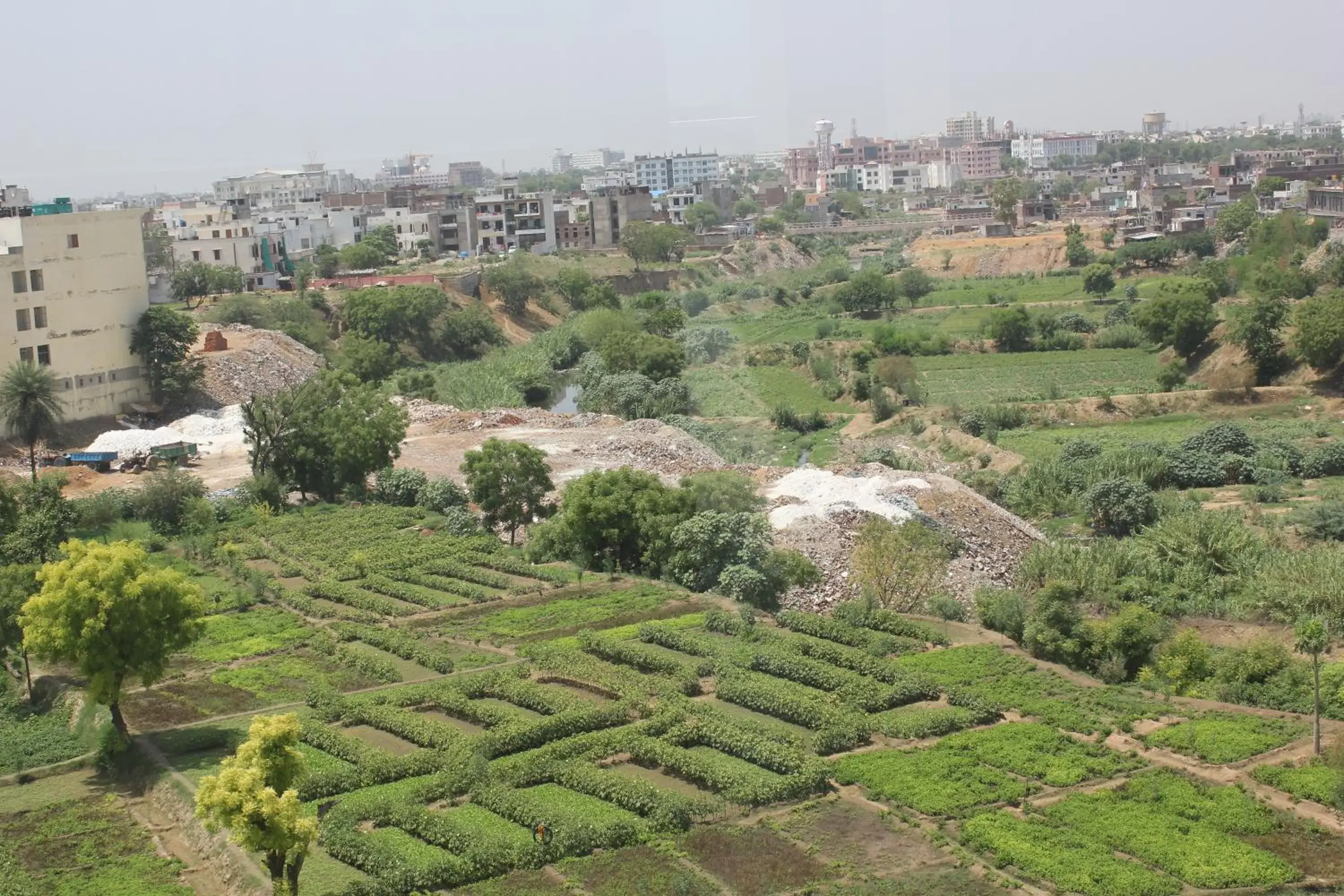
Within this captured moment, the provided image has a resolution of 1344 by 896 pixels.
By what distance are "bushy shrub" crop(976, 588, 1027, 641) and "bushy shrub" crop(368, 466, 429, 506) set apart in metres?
8.80

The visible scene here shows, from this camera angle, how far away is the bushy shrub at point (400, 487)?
20.8 m

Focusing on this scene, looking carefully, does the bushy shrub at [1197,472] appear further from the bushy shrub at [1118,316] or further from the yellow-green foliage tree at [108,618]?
the yellow-green foliage tree at [108,618]

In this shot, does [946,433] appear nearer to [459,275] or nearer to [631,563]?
[631,563]

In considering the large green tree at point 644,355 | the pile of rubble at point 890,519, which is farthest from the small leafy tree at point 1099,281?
the pile of rubble at point 890,519

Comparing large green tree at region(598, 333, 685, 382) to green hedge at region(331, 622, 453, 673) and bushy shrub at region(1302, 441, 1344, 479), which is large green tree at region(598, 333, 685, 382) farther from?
green hedge at region(331, 622, 453, 673)

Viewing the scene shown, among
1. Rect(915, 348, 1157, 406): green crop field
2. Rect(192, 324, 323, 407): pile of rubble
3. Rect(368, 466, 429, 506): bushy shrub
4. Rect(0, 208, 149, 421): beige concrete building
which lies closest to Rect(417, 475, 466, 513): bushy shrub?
Rect(368, 466, 429, 506): bushy shrub

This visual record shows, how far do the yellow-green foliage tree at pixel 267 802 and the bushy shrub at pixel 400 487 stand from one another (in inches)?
464

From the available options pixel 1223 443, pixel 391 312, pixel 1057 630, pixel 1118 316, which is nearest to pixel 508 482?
pixel 1057 630

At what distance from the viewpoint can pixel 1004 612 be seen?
46.7 feet

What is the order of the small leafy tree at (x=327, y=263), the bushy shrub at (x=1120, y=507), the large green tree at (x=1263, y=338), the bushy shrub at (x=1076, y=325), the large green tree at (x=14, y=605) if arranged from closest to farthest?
the large green tree at (x=14, y=605), the bushy shrub at (x=1120, y=507), the large green tree at (x=1263, y=338), the bushy shrub at (x=1076, y=325), the small leafy tree at (x=327, y=263)

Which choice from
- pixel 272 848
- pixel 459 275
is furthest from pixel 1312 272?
pixel 272 848

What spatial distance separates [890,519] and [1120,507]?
13.3 feet

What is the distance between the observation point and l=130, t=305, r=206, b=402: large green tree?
27219mm

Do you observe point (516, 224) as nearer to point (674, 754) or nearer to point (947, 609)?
point (947, 609)
